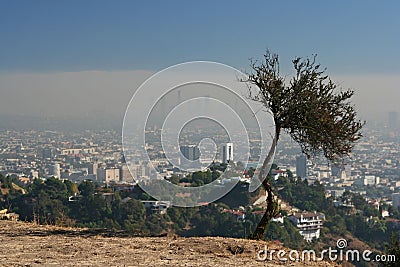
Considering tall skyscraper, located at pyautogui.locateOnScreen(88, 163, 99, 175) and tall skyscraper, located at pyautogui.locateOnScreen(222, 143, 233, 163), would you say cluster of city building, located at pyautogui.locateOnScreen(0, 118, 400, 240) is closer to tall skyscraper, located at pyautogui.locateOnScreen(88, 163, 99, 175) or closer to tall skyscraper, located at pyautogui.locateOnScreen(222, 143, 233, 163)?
tall skyscraper, located at pyautogui.locateOnScreen(88, 163, 99, 175)

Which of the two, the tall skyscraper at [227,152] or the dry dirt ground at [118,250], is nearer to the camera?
the dry dirt ground at [118,250]

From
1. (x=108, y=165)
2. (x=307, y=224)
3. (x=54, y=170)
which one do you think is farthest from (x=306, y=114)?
(x=54, y=170)

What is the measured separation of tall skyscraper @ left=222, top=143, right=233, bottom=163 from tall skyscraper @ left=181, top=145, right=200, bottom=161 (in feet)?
2.24

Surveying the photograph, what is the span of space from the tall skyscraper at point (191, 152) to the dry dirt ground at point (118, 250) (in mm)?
2614

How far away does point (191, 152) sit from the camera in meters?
13.3

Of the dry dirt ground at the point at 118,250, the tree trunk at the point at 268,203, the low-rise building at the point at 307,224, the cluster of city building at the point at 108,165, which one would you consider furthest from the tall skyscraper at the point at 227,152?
the low-rise building at the point at 307,224

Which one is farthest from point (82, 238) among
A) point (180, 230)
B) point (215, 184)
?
point (180, 230)

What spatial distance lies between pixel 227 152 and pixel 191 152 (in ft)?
3.11

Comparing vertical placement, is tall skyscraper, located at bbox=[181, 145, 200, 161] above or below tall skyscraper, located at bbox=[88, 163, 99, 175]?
above

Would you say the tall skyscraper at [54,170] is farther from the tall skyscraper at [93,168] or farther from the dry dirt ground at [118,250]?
the dry dirt ground at [118,250]

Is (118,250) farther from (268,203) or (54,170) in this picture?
(54,170)

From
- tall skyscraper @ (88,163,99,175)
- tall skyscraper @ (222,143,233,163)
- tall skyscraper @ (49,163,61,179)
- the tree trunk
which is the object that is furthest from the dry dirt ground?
tall skyscraper @ (49,163,61,179)

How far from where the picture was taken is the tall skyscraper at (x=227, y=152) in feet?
42.6

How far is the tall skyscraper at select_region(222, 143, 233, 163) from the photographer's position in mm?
12992
